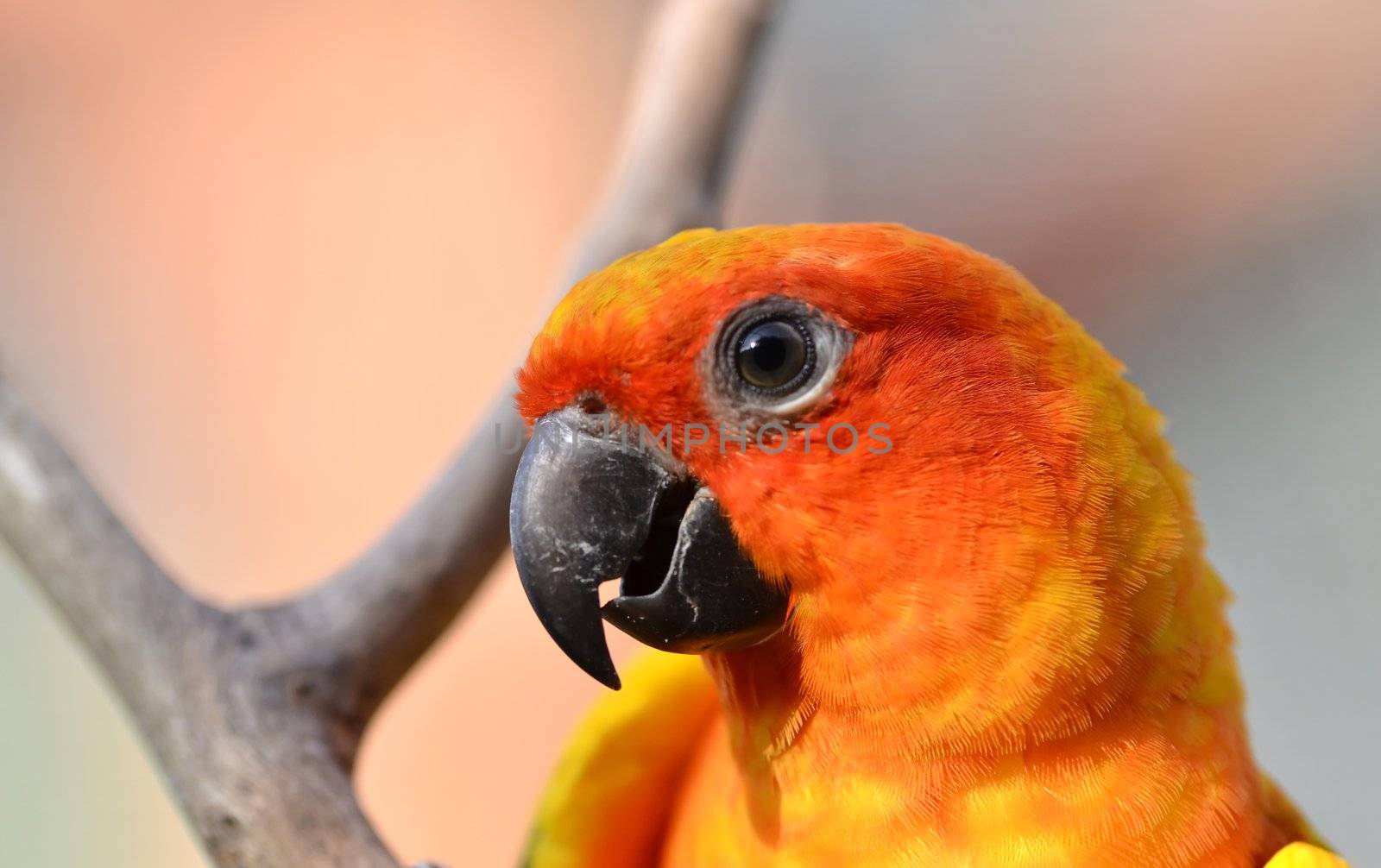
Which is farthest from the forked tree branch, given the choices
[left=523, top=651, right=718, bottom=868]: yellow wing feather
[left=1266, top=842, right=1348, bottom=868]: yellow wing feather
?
[left=1266, top=842, right=1348, bottom=868]: yellow wing feather

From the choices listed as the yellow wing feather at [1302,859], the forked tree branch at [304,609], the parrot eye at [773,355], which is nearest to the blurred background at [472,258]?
the forked tree branch at [304,609]

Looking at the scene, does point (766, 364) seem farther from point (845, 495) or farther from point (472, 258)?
point (472, 258)

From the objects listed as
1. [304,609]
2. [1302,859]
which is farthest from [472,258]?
[1302,859]

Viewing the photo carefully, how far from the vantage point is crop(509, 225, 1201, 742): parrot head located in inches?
43.4

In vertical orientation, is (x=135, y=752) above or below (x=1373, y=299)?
below

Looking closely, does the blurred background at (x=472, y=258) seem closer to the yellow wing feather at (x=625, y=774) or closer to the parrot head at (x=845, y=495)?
the yellow wing feather at (x=625, y=774)

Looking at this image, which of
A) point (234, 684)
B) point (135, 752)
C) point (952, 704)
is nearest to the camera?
point (952, 704)

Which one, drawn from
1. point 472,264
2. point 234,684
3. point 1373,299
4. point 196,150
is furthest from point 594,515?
point 196,150

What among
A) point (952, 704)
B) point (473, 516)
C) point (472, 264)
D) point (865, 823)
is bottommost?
point (472, 264)

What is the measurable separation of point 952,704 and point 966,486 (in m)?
0.23

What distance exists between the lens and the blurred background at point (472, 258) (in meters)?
4.17

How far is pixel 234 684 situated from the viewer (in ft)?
4.73

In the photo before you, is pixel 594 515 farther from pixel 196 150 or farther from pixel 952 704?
pixel 196 150

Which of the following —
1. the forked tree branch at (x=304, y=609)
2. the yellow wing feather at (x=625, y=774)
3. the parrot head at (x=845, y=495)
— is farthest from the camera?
the yellow wing feather at (x=625, y=774)
